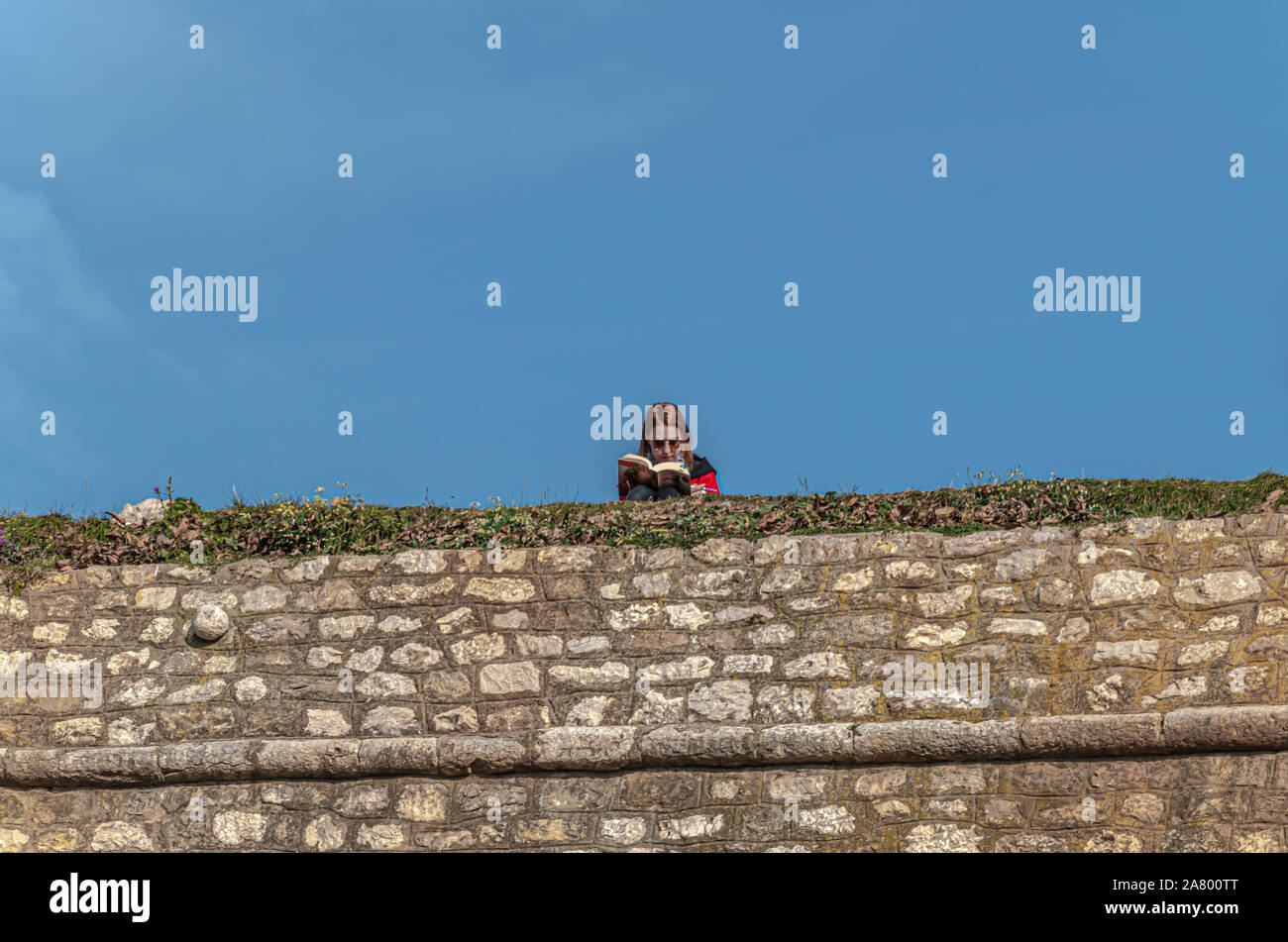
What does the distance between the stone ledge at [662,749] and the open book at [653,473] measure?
10.2 ft

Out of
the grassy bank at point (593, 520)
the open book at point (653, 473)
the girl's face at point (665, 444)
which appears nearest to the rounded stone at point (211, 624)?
the grassy bank at point (593, 520)

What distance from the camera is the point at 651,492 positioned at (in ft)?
35.8

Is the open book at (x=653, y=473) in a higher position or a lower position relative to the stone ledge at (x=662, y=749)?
higher

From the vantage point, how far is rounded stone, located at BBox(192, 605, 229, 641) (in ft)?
29.7

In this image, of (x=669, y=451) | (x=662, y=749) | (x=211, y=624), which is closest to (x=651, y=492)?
(x=669, y=451)

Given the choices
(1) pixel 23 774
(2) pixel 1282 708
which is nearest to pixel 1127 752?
(2) pixel 1282 708

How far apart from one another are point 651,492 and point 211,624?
381 centimetres

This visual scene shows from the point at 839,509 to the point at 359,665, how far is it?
3.81m

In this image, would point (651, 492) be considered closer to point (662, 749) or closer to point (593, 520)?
point (593, 520)

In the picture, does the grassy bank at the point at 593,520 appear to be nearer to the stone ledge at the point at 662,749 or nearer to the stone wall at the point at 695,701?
the stone wall at the point at 695,701

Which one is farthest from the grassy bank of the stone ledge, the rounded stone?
the stone ledge

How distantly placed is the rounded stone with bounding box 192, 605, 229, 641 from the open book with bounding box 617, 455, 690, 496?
12.0 feet

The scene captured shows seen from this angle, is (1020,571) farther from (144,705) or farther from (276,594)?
(144,705)

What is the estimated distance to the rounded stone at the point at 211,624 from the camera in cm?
906
